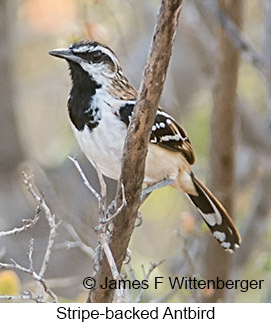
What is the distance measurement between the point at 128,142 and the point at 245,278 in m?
3.03

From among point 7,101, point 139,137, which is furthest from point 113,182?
point 139,137

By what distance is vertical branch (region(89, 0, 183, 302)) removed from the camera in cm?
317

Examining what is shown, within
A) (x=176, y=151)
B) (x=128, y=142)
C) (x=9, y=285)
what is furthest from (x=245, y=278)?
(x=128, y=142)

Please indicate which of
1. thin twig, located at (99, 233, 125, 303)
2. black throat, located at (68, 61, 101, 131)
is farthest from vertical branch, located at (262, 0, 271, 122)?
thin twig, located at (99, 233, 125, 303)

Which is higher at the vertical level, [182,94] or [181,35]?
[181,35]

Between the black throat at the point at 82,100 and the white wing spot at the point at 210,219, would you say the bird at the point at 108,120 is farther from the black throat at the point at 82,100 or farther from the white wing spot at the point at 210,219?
the white wing spot at the point at 210,219

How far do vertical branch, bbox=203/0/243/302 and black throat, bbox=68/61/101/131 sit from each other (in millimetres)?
997

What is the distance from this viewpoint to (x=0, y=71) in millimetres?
6145

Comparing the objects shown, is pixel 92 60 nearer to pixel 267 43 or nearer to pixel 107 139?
pixel 107 139

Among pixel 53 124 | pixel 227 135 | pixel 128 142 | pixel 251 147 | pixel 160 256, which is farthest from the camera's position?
pixel 53 124

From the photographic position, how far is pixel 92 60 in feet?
14.4

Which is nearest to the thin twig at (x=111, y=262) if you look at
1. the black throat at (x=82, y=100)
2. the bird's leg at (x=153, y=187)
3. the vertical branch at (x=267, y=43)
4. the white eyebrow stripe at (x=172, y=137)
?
the bird's leg at (x=153, y=187)

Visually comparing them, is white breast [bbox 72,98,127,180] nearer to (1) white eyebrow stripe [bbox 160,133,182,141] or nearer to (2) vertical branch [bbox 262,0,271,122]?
(1) white eyebrow stripe [bbox 160,133,182,141]
